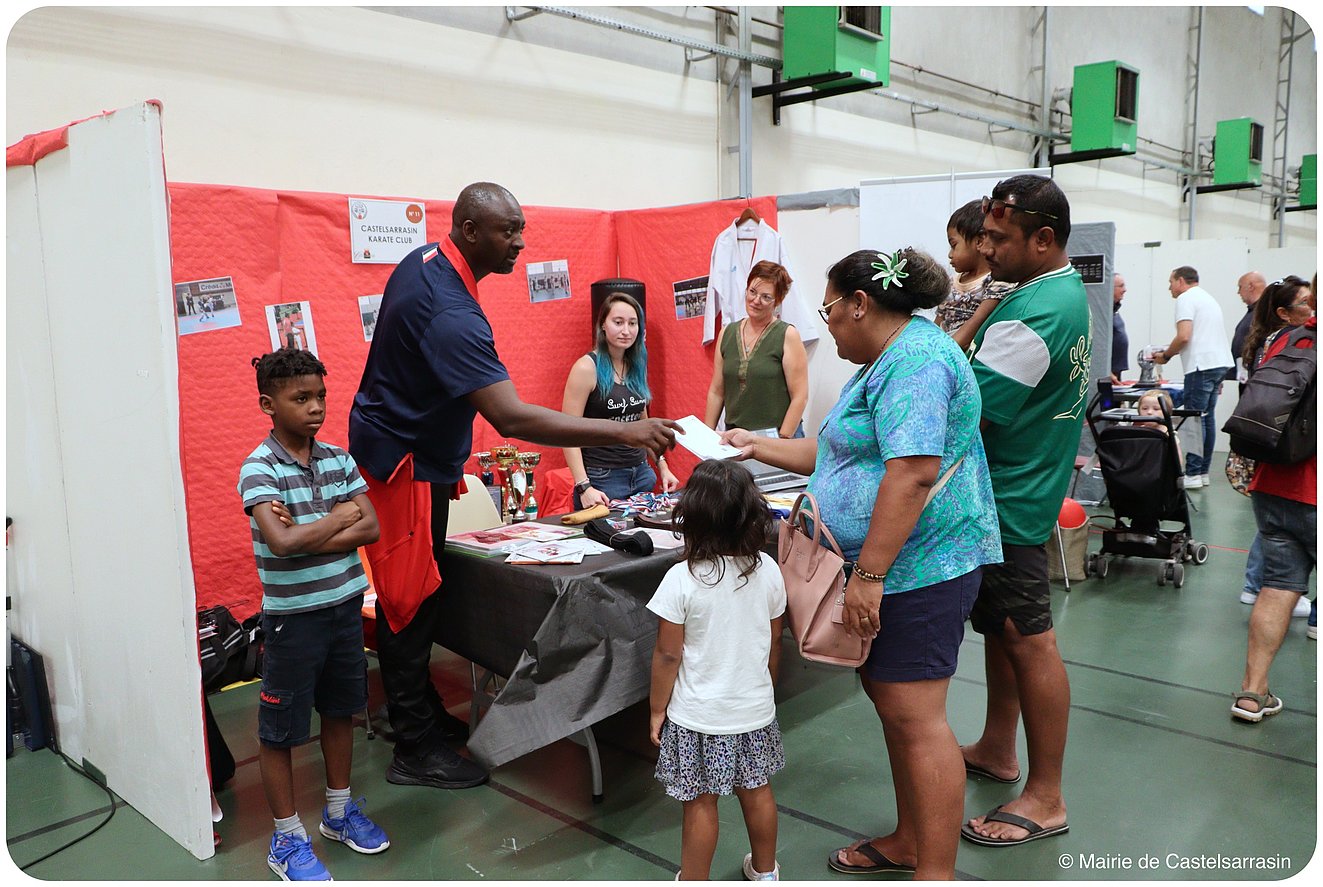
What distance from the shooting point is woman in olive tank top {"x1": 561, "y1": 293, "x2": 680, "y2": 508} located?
3.88 metres

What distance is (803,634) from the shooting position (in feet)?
6.56

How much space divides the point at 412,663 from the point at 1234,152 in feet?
45.7

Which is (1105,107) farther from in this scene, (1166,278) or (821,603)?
(821,603)

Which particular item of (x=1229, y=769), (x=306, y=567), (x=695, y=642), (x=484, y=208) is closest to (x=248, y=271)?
(x=484, y=208)

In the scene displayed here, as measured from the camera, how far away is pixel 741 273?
5.11m

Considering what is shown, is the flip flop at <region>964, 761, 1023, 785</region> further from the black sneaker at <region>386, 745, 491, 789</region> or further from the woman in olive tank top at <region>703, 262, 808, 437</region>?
the woman in olive tank top at <region>703, 262, 808, 437</region>

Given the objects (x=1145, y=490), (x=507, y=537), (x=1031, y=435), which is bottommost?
(x=1145, y=490)

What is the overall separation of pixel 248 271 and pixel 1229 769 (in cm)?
402

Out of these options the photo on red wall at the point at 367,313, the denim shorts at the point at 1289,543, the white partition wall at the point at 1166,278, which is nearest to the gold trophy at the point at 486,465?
the photo on red wall at the point at 367,313

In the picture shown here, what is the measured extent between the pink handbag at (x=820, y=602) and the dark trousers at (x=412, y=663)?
1219mm

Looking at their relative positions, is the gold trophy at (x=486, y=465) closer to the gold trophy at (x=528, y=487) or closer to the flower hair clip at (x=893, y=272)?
the gold trophy at (x=528, y=487)

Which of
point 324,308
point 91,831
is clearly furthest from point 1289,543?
point 324,308

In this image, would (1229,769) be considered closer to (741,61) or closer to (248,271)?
(248,271)

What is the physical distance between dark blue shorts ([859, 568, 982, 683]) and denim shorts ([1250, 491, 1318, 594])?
5.82 ft
